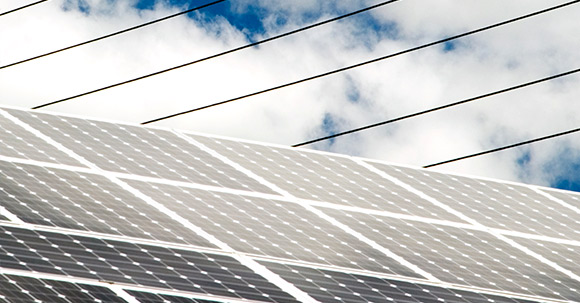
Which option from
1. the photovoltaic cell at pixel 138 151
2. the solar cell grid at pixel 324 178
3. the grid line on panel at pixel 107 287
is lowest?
the grid line on panel at pixel 107 287

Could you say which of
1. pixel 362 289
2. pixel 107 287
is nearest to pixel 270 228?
pixel 362 289

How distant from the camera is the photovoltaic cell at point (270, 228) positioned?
44.8 feet

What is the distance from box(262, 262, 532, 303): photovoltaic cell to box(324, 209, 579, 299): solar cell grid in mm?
459

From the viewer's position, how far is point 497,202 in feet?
57.6

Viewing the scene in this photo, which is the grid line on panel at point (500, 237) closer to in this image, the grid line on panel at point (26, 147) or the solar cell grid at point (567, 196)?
the solar cell grid at point (567, 196)

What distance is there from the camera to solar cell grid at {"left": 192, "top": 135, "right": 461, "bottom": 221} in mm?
16172

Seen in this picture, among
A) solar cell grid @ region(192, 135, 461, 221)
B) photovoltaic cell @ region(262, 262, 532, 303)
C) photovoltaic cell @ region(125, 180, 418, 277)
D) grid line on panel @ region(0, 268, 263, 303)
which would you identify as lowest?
grid line on panel @ region(0, 268, 263, 303)

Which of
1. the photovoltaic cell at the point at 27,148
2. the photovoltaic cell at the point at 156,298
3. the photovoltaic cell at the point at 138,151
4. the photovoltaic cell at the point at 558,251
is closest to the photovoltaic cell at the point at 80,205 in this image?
the photovoltaic cell at the point at 27,148

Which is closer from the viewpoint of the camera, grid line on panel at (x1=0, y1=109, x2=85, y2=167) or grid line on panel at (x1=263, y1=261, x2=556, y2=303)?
grid line on panel at (x1=263, y1=261, x2=556, y2=303)

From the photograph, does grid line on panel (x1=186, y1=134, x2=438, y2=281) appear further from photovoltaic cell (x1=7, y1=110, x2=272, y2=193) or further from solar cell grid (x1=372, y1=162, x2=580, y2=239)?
solar cell grid (x1=372, y1=162, x2=580, y2=239)

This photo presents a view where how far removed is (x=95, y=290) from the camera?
36.6 feet

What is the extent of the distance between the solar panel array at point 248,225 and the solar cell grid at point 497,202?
36 millimetres

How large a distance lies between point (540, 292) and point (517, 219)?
303cm

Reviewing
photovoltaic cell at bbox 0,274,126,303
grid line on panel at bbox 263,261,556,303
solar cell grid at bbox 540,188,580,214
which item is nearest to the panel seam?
grid line on panel at bbox 263,261,556,303
